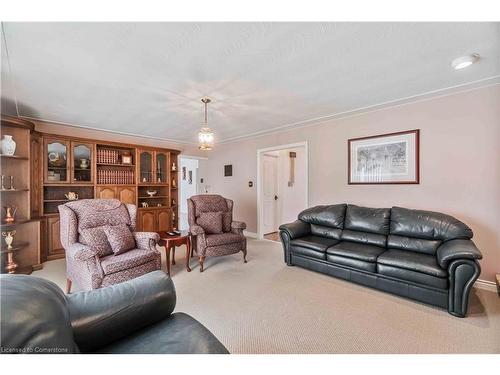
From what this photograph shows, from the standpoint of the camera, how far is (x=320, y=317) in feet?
6.87

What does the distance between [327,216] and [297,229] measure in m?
0.50

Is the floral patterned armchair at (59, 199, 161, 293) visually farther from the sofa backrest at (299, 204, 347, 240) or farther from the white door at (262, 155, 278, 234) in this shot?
the white door at (262, 155, 278, 234)

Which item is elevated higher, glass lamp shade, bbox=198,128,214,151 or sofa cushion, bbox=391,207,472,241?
glass lamp shade, bbox=198,128,214,151

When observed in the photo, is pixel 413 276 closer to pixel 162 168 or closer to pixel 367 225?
pixel 367 225

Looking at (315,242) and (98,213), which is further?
(315,242)

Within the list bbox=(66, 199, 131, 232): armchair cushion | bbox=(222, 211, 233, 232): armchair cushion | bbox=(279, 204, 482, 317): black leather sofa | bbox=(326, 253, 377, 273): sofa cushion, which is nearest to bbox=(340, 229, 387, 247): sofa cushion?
bbox=(279, 204, 482, 317): black leather sofa

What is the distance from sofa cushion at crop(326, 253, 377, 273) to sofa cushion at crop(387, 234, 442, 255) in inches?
17.8

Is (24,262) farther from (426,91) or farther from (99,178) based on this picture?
(426,91)

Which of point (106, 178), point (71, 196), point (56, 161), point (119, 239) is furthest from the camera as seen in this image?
point (106, 178)

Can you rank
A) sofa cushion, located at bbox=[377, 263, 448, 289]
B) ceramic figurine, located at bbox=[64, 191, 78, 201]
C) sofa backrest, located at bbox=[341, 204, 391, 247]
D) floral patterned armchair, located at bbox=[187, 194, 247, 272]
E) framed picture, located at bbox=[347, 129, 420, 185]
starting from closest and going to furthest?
sofa cushion, located at bbox=[377, 263, 448, 289] → sofa backrest, located at bbox=[341, 204, 391, 247] → framed picture, located at bbox=[347, 129, 420, 185] → floral patterned armchair, located at bbox=[187, 194, 247, 272] → ceramic figurine, located at bbox=[64, 191, 78, 201]

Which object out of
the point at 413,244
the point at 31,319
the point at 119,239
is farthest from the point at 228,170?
the point at 31,319

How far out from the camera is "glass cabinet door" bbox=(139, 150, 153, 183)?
495 cm

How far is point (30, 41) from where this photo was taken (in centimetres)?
176
